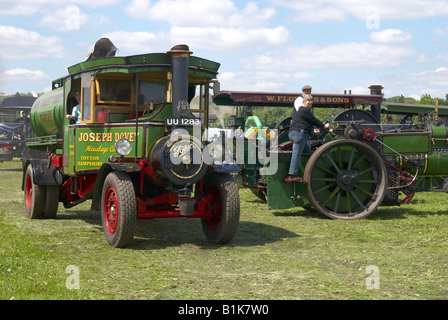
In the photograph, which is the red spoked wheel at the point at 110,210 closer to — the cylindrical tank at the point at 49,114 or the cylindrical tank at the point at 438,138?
the cylindrical tank at the point at 49,114

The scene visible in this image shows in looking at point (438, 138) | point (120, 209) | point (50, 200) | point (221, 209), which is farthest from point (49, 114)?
point (438, 138)

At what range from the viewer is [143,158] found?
6789 mm

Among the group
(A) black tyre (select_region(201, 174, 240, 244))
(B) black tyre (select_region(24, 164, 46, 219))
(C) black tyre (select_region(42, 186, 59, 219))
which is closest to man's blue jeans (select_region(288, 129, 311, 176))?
(A) black tyre (select_region(201, 174, 240, 244))

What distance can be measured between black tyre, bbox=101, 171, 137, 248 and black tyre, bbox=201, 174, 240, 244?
105cm

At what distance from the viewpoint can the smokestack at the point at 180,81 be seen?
675cm

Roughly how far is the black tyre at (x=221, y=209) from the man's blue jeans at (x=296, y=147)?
2.24 meters

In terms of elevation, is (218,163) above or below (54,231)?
above

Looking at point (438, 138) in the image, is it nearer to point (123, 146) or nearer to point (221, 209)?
point (221, 209)

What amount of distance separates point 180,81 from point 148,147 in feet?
2.95

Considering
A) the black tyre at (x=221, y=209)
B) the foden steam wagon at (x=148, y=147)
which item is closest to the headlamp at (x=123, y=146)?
the foden steam wagon at (x=148, y=147)

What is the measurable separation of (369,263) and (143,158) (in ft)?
9.59
